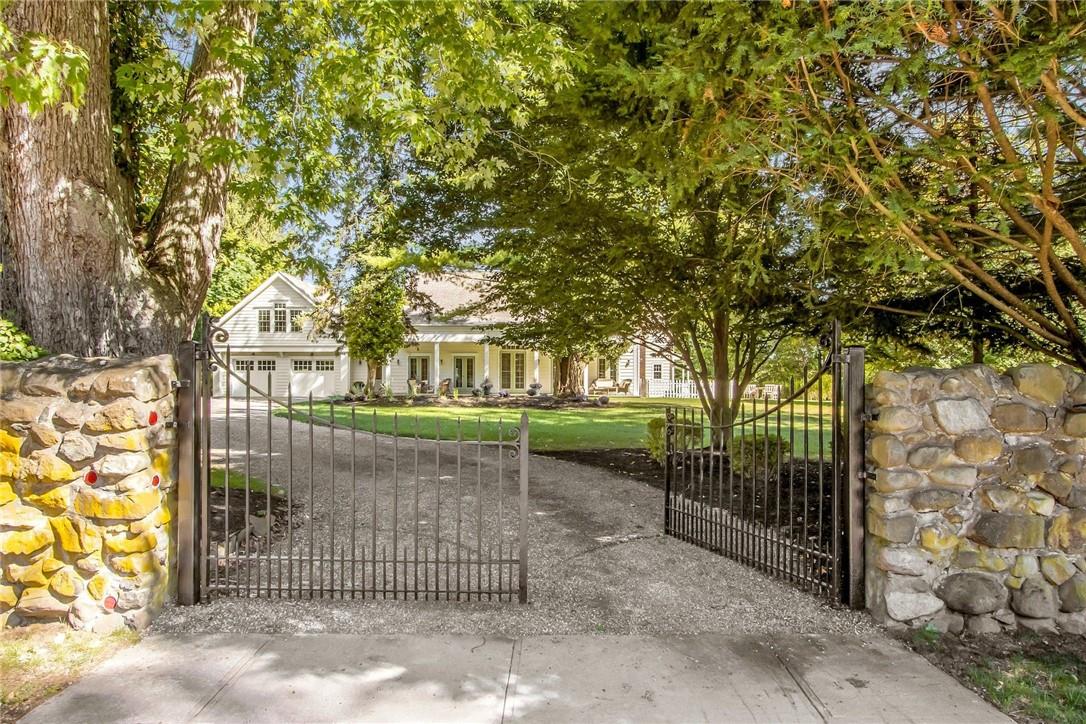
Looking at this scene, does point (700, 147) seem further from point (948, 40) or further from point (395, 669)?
point (395, 669)

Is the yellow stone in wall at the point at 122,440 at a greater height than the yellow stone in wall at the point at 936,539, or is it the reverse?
the yellow stone in wall at the point at 122,440

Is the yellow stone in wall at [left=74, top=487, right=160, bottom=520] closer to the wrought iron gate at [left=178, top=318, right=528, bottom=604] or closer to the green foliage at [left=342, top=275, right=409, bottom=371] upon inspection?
the wrought iron gate at [left=178, top=318, right=528, bottom=604]

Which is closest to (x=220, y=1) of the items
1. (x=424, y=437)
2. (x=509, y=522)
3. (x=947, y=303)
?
(x=509, y=522)

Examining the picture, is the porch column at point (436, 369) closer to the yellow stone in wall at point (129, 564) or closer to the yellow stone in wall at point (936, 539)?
the yellow stone in wall at point (129, 564)

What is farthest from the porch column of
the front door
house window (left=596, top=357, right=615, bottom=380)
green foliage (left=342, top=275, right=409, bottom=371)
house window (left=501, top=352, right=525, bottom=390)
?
house window (left=596, top=357, right=615, bottom=380)

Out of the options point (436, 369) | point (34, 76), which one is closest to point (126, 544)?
point (34, 76)

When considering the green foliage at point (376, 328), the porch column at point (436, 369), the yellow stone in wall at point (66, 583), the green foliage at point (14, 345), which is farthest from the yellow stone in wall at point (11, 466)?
the porch column at point (436, 369)

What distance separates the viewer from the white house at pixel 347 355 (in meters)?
26.1

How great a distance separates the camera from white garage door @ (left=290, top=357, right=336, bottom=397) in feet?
89.6

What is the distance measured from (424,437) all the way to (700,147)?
34.2ft

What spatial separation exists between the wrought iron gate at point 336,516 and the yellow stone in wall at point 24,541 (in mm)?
716

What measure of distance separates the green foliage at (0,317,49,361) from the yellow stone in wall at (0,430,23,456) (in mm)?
787

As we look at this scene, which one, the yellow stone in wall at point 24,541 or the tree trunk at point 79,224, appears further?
the tree trunk at point 79,224

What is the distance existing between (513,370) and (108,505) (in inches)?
1000
